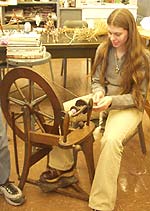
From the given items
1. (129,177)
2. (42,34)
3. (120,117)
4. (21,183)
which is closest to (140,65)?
(120,117)

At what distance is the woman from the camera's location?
5.88 ft

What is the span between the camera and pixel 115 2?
5.47 metres

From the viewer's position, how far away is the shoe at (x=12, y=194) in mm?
1972

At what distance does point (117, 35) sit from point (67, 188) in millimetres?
986

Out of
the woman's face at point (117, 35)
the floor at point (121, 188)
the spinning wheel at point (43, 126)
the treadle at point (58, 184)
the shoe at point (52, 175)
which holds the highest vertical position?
the woman's face at point (117, 35)

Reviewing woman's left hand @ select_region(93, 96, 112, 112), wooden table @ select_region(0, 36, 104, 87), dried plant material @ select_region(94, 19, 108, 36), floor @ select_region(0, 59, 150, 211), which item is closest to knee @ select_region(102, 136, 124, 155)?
woman's left hand @ select_region(93, 96, 112, 112)

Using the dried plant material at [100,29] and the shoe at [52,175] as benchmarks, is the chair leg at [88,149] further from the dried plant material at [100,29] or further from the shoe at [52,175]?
the dried plant material at [100,29]

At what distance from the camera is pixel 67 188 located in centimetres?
210

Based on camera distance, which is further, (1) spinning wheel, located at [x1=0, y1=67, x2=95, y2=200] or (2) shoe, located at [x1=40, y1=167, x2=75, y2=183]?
(2) shoe, located at [x1=40, y1=167, x2=75, y2=183]

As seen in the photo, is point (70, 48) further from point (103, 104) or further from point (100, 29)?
point (103, 104)

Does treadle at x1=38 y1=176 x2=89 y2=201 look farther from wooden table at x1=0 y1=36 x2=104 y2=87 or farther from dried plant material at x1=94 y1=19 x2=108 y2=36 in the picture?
dried plant material at x1=94 y1=19 x2=108 y2=36

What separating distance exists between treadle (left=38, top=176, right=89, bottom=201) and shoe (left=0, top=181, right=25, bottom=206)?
0.14 meters

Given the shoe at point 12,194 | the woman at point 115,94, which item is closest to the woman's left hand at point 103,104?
the woman at point 115,94

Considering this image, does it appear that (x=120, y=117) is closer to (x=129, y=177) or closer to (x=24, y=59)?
(x=129, y=177)
